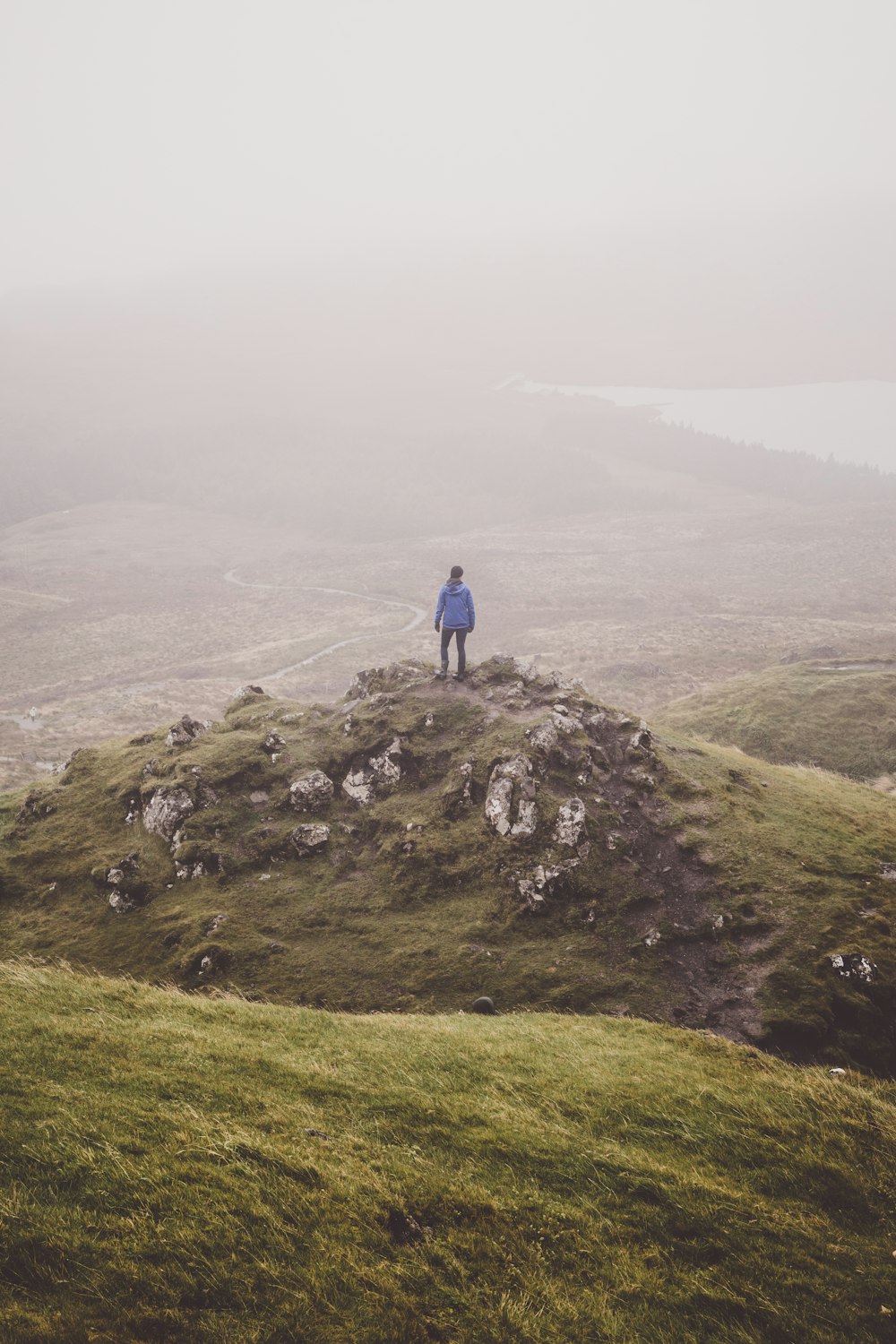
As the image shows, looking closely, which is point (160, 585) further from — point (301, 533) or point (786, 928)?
point (786, 928)

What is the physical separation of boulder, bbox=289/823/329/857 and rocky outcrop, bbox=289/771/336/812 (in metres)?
0.90

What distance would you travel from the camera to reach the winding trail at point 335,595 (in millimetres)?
69812

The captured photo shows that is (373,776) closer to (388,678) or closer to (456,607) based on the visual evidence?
(388,678)

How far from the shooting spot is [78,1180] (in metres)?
6.25

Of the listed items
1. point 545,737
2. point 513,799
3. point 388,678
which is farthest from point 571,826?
point 388,678

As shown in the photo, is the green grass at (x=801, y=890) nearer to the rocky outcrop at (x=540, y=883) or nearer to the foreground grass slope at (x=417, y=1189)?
the foreground grass slope at (x=417, y=1189)

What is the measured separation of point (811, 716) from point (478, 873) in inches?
1018

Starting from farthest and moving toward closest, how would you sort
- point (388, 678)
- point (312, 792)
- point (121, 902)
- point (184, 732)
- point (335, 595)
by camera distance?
point (335, 595) → point (388, 678) → point (184, 732) → point (312, 792) → point (121, 902)

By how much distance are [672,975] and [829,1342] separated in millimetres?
7929

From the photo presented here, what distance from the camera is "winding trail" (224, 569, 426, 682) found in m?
69.8

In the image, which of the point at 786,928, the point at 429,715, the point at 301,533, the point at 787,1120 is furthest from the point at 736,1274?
the point at 301,533

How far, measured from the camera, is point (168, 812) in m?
17.8

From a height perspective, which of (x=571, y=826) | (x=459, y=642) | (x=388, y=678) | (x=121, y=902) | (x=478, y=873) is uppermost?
(x=459, y=642)

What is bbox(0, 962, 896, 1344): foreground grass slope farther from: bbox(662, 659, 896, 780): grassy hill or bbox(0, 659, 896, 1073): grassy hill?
bbox(662, 659, 896, 780): grassy hill
